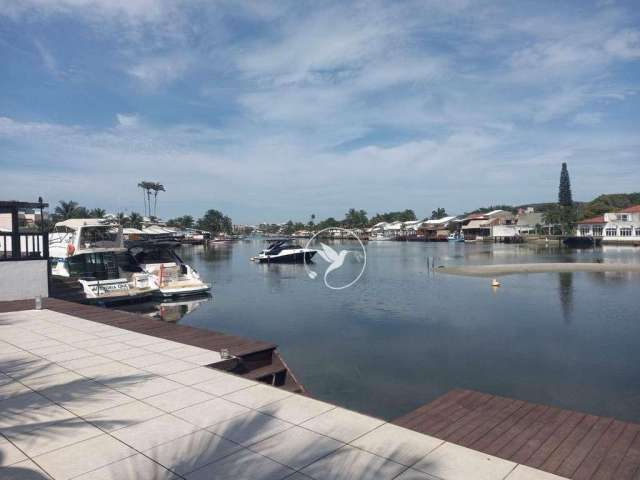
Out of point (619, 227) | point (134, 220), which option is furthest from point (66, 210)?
point (619, 227)

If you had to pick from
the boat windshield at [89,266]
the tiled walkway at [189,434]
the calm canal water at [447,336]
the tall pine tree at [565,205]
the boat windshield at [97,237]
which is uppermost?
the tall pine tree at [565,205]

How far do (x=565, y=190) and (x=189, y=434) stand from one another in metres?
146

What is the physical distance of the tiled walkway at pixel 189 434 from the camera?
5398mm

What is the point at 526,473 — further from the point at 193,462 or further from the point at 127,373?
the point at 127,373

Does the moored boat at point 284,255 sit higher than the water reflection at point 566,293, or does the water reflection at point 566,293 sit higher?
the moored boat at point 284,255

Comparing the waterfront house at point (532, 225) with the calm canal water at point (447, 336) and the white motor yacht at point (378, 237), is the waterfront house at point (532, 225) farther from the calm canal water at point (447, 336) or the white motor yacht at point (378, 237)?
the calm canal water at point (447, 336)

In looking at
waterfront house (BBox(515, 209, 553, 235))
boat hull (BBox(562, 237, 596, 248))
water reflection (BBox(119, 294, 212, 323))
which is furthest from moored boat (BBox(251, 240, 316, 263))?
waterfront house (BBox(515, 209, 553, 235))

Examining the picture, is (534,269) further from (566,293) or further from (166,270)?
(166,270)

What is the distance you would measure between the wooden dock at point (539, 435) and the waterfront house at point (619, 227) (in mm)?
110524

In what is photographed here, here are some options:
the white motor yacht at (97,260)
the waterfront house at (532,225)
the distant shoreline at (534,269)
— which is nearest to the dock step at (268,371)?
the white motor yacht at (97,260)

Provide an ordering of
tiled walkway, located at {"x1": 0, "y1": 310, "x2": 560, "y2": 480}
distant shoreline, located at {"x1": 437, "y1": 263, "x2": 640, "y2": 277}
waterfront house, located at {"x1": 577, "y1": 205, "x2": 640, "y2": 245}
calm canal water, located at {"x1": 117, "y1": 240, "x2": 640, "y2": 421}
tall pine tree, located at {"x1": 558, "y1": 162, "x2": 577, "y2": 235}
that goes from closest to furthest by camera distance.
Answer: tiled walkway, located at {"x1": 0, "y1": 310, "x2": 560, "y2": 480} → calm canal water, located at {"x1": 117, "y1": 240, "x2": 640, "y2": 421} → distant shoreline, located at {"x1": 437, "y1": 263, "x2": 640, "y2": 277} → waterfront house, located at {"x1": 577, "y1": 205, "x2": 640, "y2": 245} → tall pine tree, located at {"x1": 558, "y1": 162, "x2": 577, "y2": 235}

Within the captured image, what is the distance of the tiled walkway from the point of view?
540 centimetres

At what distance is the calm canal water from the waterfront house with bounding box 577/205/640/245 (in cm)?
7608

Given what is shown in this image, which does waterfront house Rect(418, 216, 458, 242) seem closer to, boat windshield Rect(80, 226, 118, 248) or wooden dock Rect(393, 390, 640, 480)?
boat windshield Rect(80, 226, 118, 248)
